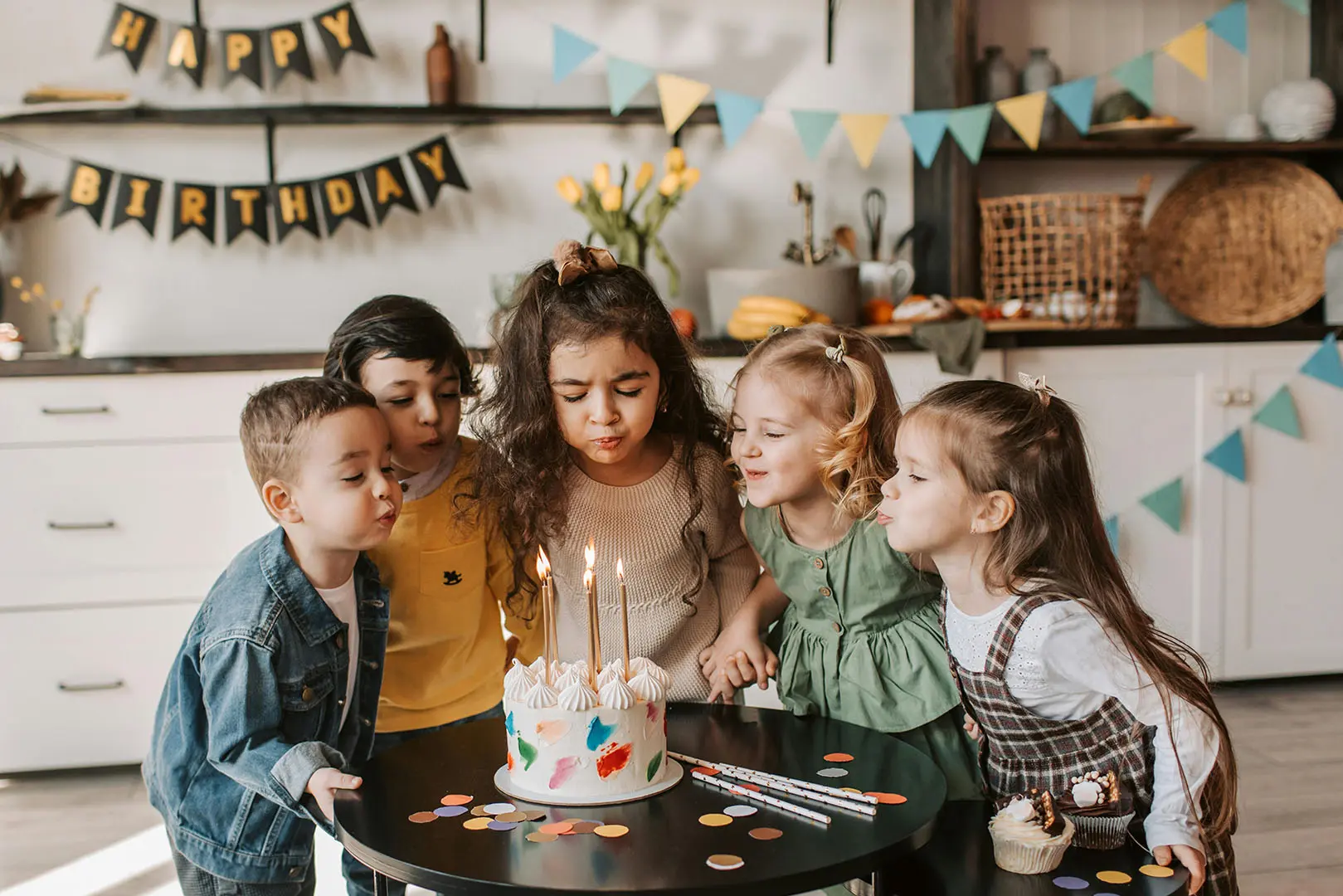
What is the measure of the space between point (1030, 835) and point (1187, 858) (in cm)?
15

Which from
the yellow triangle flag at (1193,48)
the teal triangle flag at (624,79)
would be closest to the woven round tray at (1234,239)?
the yellow triangle flag at (1193,48)

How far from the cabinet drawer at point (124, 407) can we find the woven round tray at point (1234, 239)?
7.86 ft

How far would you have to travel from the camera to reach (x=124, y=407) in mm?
2648

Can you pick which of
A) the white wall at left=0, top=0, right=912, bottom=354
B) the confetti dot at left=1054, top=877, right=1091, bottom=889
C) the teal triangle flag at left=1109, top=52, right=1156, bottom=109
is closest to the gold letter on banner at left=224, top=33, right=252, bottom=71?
the white wall at left=0, top=0, right=912, bottom=354

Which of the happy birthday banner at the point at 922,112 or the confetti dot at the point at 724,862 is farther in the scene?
the happy birthday banner at the point at 922,112

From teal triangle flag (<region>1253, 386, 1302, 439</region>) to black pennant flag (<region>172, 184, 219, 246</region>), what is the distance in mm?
2654

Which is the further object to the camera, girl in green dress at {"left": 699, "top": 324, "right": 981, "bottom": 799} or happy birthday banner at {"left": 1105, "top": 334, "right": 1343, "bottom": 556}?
happy birthday banner at {"left": 1105, "top": 334, "right": 1343, "bottom": 556}

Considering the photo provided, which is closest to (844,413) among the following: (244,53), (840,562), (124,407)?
(840,562)

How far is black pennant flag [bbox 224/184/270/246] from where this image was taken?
9.94ft

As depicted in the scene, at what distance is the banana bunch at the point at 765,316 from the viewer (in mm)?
2871

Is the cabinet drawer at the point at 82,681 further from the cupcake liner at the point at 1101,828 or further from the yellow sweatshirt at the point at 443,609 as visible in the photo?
the cupcake liner at the point at 1101,828

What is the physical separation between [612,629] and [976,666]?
570 millimetres

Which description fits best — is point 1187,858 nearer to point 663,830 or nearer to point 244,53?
point 663,830

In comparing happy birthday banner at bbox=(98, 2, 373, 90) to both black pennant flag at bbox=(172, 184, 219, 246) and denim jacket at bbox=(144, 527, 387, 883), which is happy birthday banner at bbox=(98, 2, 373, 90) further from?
denim jacket at bbox=(144, 527, 387, 883)
